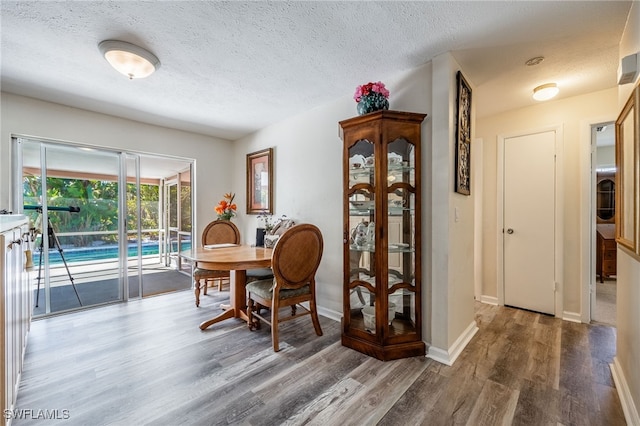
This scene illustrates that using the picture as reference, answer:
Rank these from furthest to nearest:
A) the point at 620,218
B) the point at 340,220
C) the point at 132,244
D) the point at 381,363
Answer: the point at 132,244
the point at 340,220
the point at 381,363
the point at 620,218

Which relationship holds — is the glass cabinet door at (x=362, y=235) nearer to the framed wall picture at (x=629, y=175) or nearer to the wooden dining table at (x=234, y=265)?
the wooden dining table at (x=234, y=265)

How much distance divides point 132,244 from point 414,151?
3777 mm

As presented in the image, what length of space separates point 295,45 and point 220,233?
253 centimetres

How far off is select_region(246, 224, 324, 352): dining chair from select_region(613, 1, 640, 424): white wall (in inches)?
79.3

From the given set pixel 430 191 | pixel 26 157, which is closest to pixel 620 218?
pixel 430 191

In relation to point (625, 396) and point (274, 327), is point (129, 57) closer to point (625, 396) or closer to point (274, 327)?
point (274, 327)

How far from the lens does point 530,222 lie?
3.06 metres

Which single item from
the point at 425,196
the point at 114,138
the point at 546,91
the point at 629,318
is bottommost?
the point at 629,318

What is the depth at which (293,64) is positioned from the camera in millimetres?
2252

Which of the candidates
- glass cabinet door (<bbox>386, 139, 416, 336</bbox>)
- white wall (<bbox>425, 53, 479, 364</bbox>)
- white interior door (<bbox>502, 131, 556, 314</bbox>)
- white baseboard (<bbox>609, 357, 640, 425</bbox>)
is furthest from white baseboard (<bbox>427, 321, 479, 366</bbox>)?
white interior door (<bbox>502, 131, 556, 314</bbox>)

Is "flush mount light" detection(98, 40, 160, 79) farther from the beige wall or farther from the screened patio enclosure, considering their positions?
the beige wall

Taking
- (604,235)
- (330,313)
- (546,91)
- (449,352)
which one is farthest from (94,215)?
(604,235)

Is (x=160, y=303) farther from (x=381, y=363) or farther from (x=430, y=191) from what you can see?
(x=430, y=191)

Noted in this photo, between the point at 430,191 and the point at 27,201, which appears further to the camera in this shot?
the point at 27,201
